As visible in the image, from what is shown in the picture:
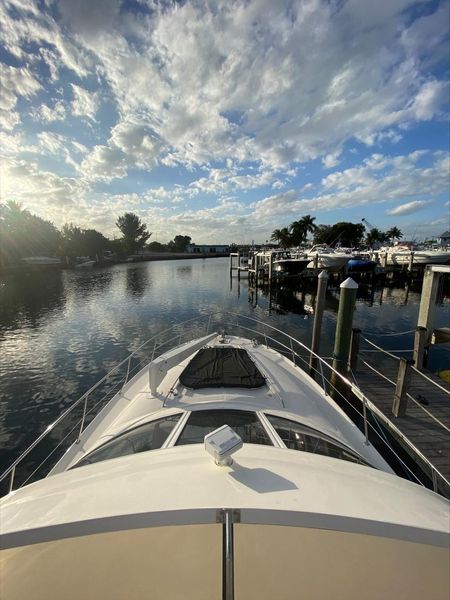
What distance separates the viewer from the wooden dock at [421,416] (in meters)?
5.34

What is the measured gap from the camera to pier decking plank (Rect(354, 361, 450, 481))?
5.38 m

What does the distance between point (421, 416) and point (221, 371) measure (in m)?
5.19

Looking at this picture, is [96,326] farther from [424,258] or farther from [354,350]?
[424,258]

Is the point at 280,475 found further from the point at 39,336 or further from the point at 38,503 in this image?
the point at 39,336

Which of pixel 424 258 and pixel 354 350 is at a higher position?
pixel 424 258

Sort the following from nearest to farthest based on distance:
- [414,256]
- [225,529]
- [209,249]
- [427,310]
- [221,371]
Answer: [225,529], [221,371], [427,310], [414,256], [209,249]

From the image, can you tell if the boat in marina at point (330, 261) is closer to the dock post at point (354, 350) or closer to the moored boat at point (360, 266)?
the moored boat at point (360, 266)

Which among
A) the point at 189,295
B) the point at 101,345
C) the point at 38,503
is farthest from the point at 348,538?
the point at 189,295

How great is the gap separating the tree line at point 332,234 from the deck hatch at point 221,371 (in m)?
83.1

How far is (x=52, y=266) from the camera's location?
221ft

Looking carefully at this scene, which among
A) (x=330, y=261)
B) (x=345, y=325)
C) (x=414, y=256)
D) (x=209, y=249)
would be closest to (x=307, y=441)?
(x=345, y=325)

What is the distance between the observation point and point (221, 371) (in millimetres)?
5199

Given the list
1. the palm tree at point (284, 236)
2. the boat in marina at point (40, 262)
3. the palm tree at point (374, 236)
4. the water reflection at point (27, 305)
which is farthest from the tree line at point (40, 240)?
the palm tree at point (374, 236)

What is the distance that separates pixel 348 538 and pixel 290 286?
3446 centimetres
